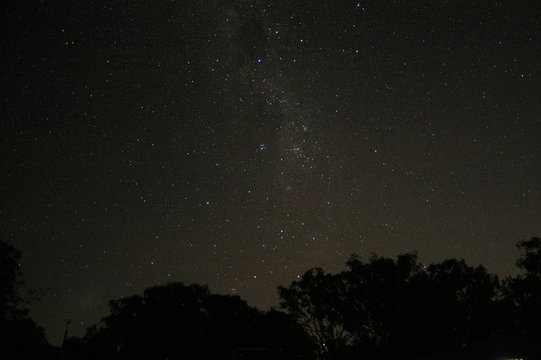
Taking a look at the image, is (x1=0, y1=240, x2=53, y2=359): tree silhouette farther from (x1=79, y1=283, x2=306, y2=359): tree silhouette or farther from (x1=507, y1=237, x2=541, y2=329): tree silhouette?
(x1=507, y1=237, x2=541, y2=329): tree silhouette

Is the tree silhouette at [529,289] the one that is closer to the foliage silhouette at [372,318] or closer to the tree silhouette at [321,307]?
the foliage silhouette at [372,318]

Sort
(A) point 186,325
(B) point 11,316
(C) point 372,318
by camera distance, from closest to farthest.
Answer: (B) point 11,316 < (C) point 372,318 < (A) point 186,325

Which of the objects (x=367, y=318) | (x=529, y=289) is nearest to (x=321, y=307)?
(x=367, y=318)

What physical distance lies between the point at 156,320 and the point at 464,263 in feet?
64.7

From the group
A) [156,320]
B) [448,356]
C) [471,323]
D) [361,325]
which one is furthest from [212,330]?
[448,356]

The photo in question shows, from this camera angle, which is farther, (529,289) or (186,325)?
(186,325)

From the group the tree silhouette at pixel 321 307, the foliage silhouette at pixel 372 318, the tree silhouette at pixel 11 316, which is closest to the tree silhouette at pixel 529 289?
the foliage silhouette at pixel 372 318

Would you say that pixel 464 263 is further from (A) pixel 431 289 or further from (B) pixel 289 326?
(B) pixel 289 326

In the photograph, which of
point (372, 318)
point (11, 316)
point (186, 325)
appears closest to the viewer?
point (11, 316)

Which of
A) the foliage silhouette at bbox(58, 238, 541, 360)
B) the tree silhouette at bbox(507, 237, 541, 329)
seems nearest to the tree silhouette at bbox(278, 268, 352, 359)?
the foliage silhouette at bbox(58, 238, 541, 360)

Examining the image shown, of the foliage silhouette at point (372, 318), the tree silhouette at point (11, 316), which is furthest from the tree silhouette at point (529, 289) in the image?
the tree silhouette at point (11, 316)

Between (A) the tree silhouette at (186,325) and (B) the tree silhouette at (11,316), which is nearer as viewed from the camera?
(B) the tree silhouette at (11,316)

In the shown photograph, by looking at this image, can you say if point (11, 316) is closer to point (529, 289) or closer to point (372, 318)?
point (372, 318)

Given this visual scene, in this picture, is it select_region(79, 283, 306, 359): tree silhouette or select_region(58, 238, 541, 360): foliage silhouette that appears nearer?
select_region(58, 238, 541, 360): foliage silhouette
